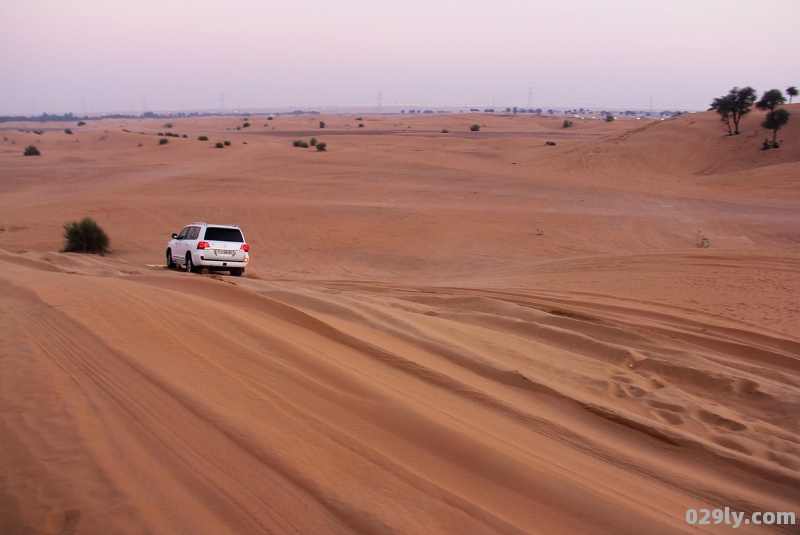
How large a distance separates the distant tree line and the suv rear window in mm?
41201

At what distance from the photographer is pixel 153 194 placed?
33562 millimetres

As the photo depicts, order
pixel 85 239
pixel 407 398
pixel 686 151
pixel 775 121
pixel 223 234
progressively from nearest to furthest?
pixel 407 398
pixel 223 234
pixel 85 239
pixel 775 121
pixel 686 151

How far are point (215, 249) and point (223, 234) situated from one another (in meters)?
0.59

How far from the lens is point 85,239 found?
71.2ft

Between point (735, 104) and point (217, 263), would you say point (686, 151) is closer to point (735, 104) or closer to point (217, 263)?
point (735, 104)

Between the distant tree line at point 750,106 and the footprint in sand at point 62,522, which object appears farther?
the distant tree line at point 750,106

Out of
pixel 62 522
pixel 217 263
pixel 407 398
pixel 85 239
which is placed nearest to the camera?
pixel 62 522

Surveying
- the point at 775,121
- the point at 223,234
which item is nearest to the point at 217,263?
the point at 223,234

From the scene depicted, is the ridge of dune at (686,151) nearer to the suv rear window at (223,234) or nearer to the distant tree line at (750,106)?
the distant tree line at (750,106)

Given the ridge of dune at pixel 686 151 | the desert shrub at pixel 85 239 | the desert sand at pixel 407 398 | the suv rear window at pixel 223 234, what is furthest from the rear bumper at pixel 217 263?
the ridge of dune at pixel 686 151

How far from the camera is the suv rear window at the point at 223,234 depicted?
703 inches

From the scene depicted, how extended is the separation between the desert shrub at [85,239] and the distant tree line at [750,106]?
43.3 metres

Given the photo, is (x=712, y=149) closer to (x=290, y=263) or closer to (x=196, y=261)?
(x=290, y=263)

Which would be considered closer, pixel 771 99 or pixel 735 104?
pixel 771 99
